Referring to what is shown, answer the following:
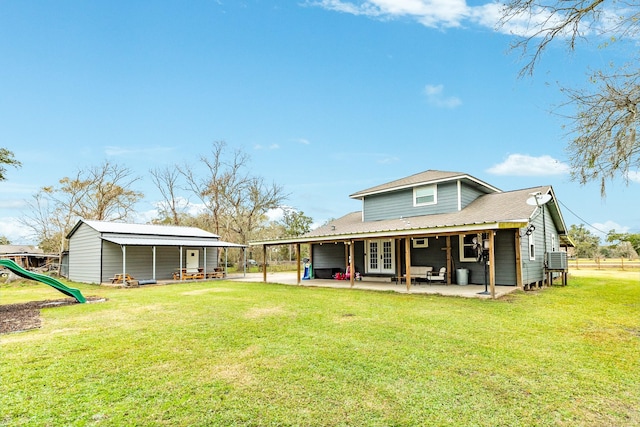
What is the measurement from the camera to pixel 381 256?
584 inches

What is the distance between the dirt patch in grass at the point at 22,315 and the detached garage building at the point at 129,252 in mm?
6579

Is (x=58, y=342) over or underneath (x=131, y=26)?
underneath

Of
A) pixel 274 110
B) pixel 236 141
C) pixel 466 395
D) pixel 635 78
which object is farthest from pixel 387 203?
pixel 236 141

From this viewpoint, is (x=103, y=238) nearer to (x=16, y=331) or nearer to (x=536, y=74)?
(x=16, y=331)

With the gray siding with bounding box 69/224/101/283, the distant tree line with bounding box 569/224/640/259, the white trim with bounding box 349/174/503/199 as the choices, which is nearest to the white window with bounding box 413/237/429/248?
the white trim with bounding box 349/174/503/199

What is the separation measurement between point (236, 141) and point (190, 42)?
15.8 meters

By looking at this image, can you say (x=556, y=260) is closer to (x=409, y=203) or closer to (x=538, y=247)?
(x=538, y=247)

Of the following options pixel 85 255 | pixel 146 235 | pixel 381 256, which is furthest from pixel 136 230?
pixel 381 256

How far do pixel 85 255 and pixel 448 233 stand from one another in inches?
731

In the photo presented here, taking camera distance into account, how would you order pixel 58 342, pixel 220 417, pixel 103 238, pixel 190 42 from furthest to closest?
1. pixel 103 238
2. pixel 190 42
3. pixel 58 342
4. pixel 220 417

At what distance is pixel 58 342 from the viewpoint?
17.4 feet

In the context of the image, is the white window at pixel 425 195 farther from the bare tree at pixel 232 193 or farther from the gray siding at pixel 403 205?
the bare tree at pixel 232 193

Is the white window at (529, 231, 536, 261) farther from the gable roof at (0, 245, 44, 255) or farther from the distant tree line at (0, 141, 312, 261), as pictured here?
the gable roof at (0, 245, 44, 255)

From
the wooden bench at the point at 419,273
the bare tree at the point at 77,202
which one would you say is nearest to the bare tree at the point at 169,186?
the bare tree at the point at 77,202
